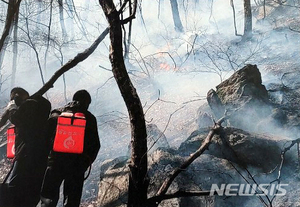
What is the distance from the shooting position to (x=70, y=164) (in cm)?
376

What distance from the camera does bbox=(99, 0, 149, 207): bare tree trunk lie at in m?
2.56

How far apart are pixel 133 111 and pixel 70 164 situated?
1.71 meters

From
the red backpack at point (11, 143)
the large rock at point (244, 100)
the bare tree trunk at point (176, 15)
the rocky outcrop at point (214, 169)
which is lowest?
the rocky outcrop at point (214, 169)

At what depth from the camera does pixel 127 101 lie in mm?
2645

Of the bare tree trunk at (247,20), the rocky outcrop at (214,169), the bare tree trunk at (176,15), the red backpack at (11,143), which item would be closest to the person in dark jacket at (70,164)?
the rocky outcrop at (214,169)

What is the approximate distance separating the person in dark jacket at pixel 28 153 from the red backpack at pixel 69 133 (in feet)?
1.93

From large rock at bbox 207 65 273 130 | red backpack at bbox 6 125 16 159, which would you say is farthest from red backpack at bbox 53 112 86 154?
large rock at bbox 207 65 273 130

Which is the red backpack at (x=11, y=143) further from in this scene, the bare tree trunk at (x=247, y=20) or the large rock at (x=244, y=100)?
the bare tree trunk at (x=247, y=20)

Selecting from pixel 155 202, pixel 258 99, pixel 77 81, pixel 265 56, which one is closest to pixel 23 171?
pixel 155 202

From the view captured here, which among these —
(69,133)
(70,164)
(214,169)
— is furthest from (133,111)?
(214,169)

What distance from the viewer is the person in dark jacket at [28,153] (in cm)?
395

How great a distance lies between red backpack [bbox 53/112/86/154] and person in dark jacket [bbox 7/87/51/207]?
1.93ft

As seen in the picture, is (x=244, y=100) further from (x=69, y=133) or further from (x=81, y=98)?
(x=69, y=133)

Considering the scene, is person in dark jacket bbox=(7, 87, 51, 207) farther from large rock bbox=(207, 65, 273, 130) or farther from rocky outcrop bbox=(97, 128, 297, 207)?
large rock bbox=(207, 65, 273, 130)
